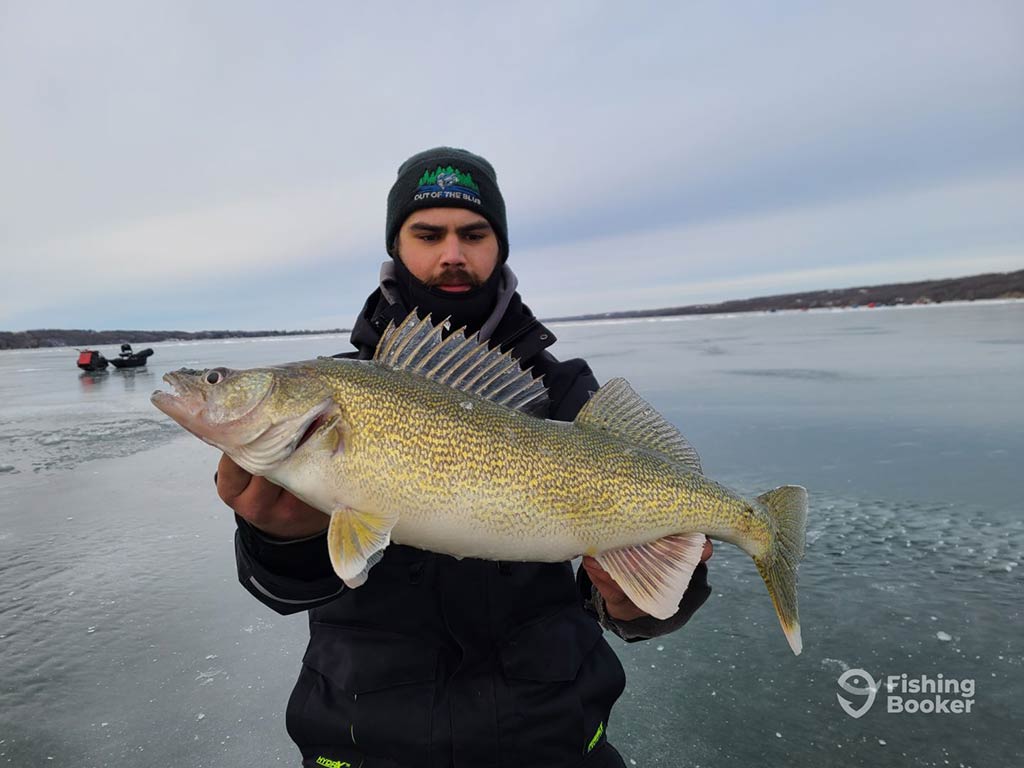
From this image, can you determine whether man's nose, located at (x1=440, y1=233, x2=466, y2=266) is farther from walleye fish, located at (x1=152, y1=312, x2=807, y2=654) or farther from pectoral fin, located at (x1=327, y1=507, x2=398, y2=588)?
pectoral fin, located at (x1=327, y1=507, x2=398, y2=588)

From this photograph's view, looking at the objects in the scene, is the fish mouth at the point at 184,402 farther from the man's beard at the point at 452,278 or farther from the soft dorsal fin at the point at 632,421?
the soft dorsal fin at the point at 632,421

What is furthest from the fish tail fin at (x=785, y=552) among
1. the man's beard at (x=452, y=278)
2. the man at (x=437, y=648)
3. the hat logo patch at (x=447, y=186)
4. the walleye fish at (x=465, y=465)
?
the hat logo patch at (x=447, y=186)

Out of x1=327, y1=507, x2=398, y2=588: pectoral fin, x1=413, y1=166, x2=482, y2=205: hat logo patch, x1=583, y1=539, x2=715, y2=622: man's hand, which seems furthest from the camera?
x1=413, y1=166, x2=482, y2=205: hat logo patch

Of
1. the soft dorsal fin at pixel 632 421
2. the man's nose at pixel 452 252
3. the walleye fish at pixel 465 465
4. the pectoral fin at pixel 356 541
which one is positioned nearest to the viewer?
the pectoral fin at pixel 356 541

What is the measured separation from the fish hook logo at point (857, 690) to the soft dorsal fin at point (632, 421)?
1852mm

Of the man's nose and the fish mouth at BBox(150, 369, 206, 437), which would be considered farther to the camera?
the man's nose

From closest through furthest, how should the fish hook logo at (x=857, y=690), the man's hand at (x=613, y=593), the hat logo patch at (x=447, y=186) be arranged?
the man's hand at (x=613, y=593) → the hat logo patch at (x=447, y=186) → the fish hook logo at (x=857, y=690)

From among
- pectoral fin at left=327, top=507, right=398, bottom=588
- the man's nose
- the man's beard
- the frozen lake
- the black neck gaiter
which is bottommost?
the frozen lake

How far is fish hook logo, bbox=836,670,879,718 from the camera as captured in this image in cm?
328

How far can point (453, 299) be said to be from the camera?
9.77ft

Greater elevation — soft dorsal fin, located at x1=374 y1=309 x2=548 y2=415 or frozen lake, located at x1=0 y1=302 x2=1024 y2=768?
soft dorsal fin, located at x1=374 y1=309 x2=548 y2=415

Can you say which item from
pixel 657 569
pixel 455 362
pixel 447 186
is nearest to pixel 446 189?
pixel 447 186

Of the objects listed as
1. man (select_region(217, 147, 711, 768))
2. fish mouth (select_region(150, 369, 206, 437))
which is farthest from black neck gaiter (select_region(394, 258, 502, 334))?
man (select_region(217, 147, 711, 768))

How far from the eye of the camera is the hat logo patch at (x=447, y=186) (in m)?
3.10
